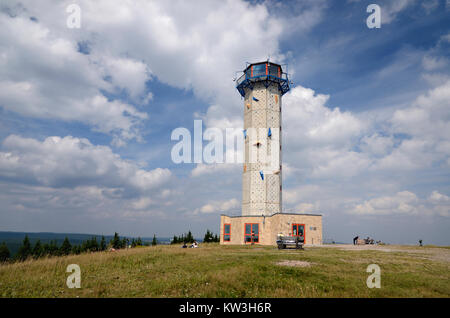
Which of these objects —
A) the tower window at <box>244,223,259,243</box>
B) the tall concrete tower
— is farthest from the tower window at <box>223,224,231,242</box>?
the tower window at <box>244,223,259,243</box>

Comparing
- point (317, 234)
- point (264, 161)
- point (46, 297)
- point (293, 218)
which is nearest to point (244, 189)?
point (264, 161)

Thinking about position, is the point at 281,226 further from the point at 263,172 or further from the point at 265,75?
the point at 265,75

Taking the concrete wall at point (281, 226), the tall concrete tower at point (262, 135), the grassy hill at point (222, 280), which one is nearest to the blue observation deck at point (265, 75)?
the tall concrete tower at point (262, 135)

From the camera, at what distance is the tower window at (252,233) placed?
132 feet

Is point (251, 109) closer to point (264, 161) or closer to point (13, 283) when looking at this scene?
point (264, 161)

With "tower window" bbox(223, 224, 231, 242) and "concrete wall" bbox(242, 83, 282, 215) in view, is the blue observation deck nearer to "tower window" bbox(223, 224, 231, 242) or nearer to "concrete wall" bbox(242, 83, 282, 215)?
"concrete wall" bbox(242, 83, 282, 215)

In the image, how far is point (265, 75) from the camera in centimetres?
4644

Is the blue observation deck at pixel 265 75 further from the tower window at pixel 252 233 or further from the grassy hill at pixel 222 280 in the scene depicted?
the grassy hill at pixel 222 280

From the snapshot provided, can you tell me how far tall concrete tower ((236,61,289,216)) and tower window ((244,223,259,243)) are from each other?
8.18 feet

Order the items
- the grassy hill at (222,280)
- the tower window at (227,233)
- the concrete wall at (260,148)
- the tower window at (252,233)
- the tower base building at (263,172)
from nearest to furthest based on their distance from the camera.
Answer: the grassy hill at (222,280) < the tower base building at (263,172) < the tower window at (252,233) < the concrete wall at (260,148) < the tower window at (227,233)

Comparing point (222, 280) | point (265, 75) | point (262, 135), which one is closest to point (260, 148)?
point (262, 135)

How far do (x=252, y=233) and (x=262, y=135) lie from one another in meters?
16.5
